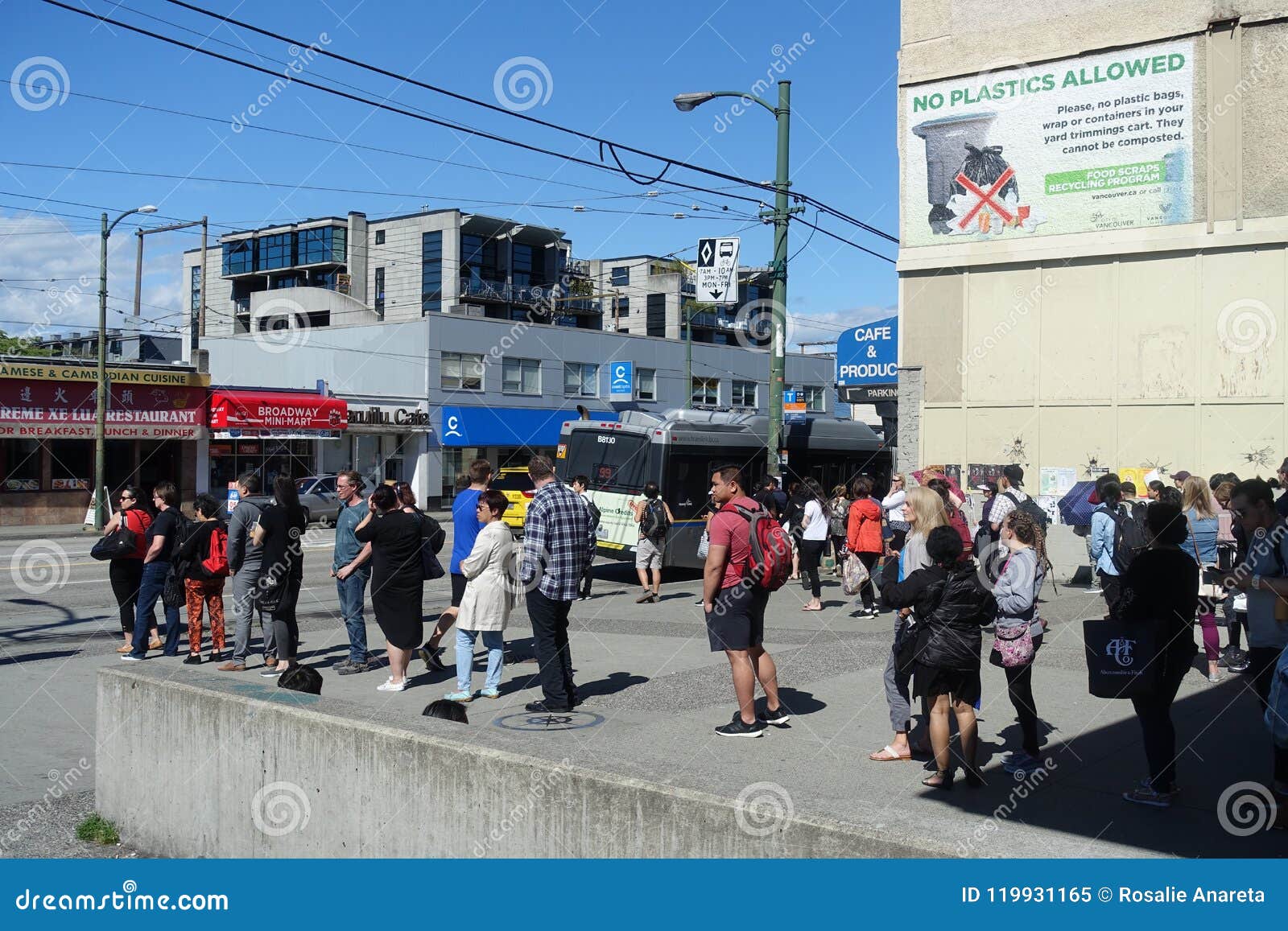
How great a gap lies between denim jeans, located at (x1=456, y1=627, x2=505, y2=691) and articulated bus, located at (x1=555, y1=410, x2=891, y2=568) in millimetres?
9944

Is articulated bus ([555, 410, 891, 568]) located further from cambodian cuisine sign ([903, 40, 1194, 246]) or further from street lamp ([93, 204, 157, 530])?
street lamp ([93, 204, 157, 530])

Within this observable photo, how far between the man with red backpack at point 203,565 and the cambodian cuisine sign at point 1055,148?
34.8 ft

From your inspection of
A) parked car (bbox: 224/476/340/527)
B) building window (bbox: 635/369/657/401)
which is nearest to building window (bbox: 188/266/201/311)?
building window (bbox: 635/369/657/401)

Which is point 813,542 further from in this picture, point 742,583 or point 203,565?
point 742,583

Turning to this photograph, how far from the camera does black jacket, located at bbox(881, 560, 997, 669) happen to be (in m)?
6.35

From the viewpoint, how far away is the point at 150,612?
11.2 metres

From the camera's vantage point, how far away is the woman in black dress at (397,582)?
951cm

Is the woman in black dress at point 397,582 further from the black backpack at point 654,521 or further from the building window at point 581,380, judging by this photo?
the building window at point 581,380

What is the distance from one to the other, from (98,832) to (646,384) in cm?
4794

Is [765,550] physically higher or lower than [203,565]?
higher

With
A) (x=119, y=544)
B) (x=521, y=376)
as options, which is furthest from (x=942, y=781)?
(x=521, y=376)

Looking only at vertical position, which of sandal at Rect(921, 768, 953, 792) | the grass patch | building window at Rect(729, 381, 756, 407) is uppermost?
building window at Rect(729, 381, 756, 407)

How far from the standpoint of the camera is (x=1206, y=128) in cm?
1466

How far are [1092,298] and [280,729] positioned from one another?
42.8 ft
